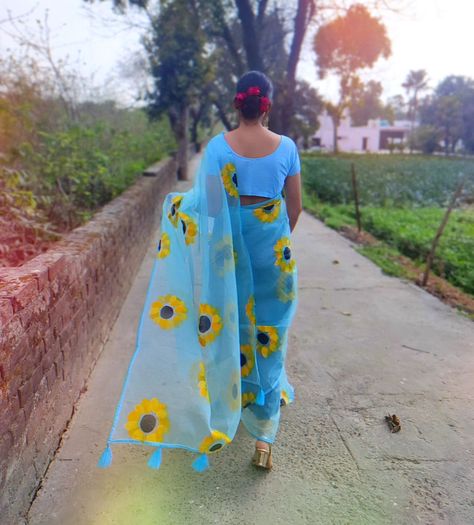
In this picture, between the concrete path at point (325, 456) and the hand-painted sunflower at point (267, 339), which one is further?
the hand-painted sunflower at point (267, 339)

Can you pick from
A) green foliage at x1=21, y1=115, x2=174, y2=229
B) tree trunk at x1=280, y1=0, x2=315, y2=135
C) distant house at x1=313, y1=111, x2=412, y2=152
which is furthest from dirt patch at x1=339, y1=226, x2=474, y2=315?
distant house at x1=313, y1=111, x2=412, y2=152

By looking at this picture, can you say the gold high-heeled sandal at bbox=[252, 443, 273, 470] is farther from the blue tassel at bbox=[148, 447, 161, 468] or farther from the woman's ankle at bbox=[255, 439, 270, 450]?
the blue tassel at bbox=[148, 447, 161, 468]

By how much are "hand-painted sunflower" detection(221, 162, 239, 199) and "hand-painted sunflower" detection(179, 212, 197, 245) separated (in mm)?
262

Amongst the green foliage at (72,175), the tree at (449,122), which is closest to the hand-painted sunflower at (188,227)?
the green foliage at (72,175)

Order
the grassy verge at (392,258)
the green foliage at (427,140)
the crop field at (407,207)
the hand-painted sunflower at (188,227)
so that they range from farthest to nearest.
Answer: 1. the green foliage at (427,140)
2. the crop field at (407,207)
3. the grassy verge at (392,258)
4. the hand-painted sunflower at (188,227)

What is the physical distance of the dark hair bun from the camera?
2434 millimetres

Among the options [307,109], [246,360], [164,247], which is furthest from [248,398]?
[307,109]

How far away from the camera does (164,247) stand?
258 centimetres

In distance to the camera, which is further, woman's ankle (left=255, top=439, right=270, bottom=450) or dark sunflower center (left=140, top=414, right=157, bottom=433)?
woman's ankle (left=255, top=439, right=270, bottom=450)

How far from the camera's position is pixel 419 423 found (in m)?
2.92

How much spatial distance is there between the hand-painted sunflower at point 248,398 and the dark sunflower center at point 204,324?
0.50 m

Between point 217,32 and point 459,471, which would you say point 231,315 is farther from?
point 217,32

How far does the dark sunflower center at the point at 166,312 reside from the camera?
2.45 meters

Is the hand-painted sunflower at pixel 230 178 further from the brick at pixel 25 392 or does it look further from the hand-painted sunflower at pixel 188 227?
the brick at pixel 25 392
